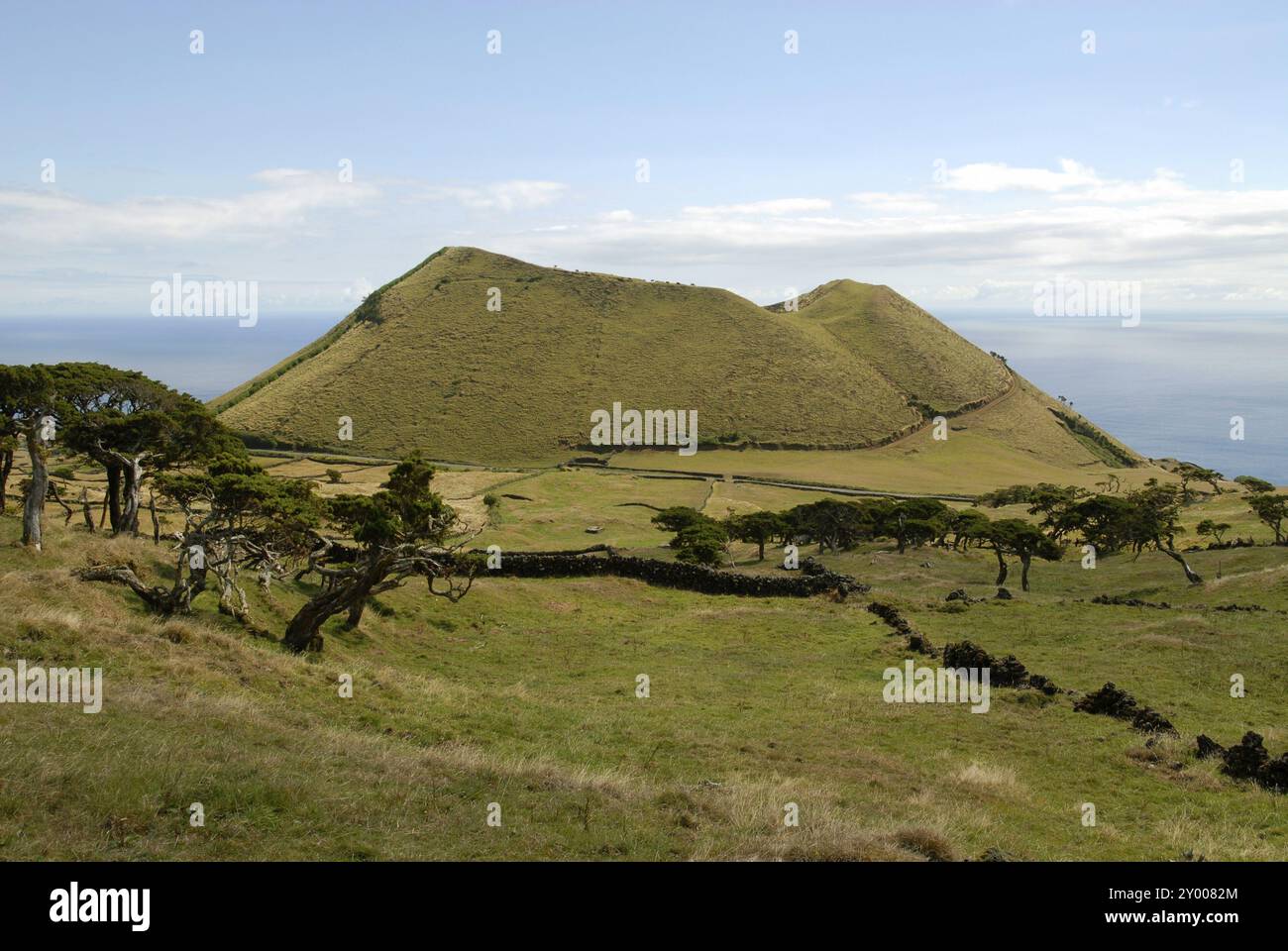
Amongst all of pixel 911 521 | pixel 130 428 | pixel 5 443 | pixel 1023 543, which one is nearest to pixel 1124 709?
pixel 1023 543

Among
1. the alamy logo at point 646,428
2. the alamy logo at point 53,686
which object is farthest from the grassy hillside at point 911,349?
the alamy logo at point 53,686

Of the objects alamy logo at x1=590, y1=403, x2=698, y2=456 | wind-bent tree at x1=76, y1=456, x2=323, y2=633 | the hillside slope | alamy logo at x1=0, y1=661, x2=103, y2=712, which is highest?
the hillside slope

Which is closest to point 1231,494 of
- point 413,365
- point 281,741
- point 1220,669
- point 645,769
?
point 1220,669

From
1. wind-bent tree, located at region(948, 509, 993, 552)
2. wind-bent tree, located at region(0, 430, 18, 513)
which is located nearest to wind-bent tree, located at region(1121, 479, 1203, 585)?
wind-bent tree, located at region(948, 509, 993, 552)

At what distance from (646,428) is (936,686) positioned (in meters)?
105

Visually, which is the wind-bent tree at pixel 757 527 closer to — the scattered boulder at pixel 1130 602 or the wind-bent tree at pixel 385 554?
the wind-bent tree at pixel 385 554

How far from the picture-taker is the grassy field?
416 inches

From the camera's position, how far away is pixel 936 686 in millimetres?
24922

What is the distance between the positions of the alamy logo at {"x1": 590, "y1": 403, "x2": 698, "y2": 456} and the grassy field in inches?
3359

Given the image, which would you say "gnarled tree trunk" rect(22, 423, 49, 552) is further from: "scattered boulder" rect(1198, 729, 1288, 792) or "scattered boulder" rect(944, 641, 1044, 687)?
"scattered boulder" rect(1198, 729, 1288, 792)
